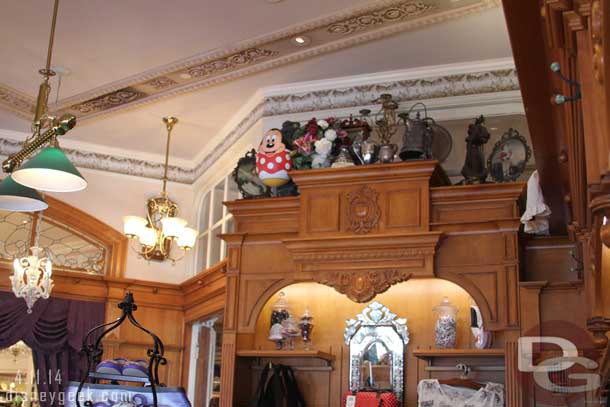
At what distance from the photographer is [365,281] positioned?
6375mm

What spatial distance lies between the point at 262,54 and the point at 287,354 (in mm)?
2607

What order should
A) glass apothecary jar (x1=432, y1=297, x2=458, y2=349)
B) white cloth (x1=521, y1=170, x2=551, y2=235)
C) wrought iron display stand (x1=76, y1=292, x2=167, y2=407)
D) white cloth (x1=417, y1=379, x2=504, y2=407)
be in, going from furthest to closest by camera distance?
glass apothecary jar (x1=432, y1=297, x2=458, y2=349) < white cloth (x1=417, y1=379, x2=504, y2=407) < white cloth (x1=521, y1=170, x2=551, y2=235) < wrought iron display stand (x1=76, y1=292, x2=167, y2=407)

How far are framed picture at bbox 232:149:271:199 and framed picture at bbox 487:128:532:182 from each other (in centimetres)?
195

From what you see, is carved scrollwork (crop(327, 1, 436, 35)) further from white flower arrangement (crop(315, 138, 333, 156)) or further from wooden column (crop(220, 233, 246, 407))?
wooden column (crop(220, 233, 246, 407))

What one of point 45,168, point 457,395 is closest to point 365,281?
point 457,395

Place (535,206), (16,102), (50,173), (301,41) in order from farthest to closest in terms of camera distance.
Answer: (16,102), (301,41), (535,206), (50,173)

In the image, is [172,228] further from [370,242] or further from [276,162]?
[370,242]

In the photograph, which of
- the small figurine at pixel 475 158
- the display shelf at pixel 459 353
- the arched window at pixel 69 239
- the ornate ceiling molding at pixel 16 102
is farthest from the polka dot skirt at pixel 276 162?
the arched window at pixel 69 239

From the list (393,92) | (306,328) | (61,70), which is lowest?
(306,328)

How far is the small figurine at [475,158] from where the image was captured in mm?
6387

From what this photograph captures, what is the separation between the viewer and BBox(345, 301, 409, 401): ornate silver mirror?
6594 mm

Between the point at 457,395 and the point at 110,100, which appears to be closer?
the point at 457,395

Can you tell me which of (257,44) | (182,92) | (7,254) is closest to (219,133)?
(182,92)

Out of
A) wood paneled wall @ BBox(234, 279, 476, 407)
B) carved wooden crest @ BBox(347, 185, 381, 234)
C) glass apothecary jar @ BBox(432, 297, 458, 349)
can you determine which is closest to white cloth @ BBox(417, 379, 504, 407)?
glass apothecary jar @ BBox(432, 297, 458, 349)
